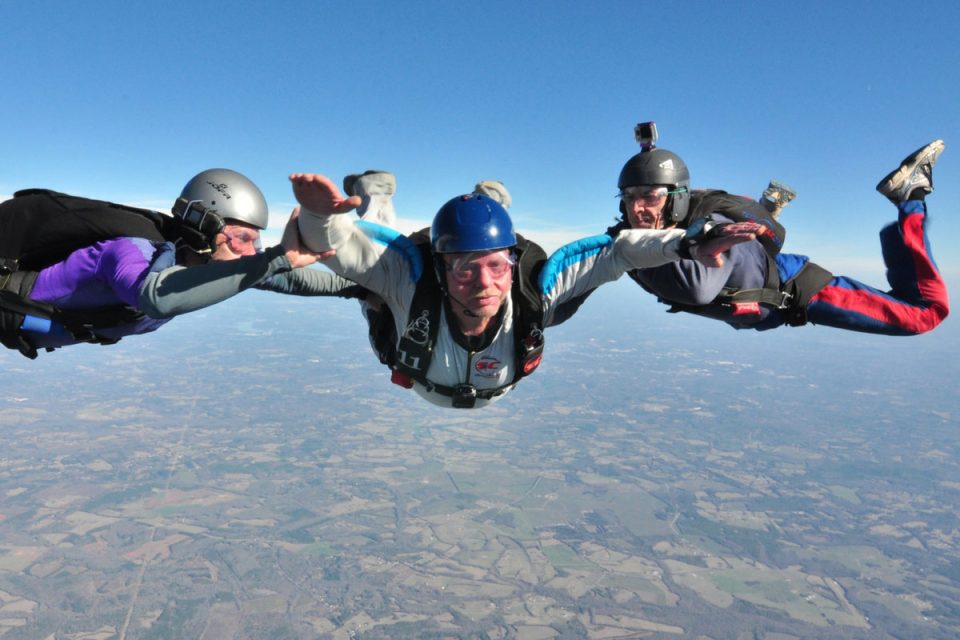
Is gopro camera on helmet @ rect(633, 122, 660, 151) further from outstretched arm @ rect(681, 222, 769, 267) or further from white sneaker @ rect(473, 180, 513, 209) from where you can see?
outstretched arm @ rect(681, 222, 769, 267)

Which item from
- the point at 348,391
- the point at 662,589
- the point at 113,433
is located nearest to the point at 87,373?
the point at 113,433

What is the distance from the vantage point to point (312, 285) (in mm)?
5086

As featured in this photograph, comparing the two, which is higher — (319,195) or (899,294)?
(899,294)

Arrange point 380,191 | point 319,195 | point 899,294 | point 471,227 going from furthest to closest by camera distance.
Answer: point 899,294 < point 380,191 < point 471,227 < point 319,195

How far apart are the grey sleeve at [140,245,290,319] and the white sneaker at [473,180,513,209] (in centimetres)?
212

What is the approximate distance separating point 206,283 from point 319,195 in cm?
86

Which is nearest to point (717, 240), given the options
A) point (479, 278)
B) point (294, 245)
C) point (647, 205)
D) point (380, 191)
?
point (479, 278)

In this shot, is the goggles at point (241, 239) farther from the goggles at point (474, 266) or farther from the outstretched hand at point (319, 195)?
the outstretched hand at point (319, 195)

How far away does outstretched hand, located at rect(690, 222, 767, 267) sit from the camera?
124 inches

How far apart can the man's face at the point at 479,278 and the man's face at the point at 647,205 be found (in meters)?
1.49

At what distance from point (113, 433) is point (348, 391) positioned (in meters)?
63.5

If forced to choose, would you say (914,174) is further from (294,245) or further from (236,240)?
(236,240)

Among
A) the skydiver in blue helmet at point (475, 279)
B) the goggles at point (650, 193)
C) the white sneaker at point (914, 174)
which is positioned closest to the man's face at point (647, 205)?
the goggles at point (650, 193)

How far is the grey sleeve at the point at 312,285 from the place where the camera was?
4.97 m
